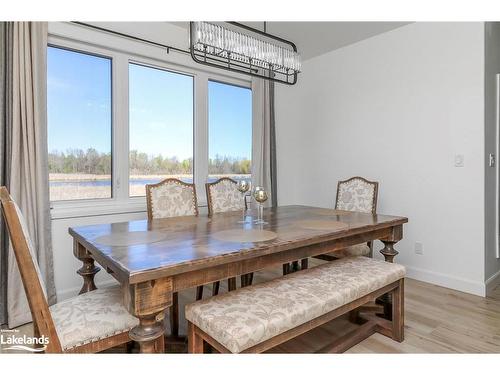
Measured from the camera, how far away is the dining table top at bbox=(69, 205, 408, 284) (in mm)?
1171

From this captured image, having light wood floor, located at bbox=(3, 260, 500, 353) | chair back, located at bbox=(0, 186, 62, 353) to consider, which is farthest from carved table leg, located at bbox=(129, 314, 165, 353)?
light wood floor, located at bbox=(3, 260, 500, 353)

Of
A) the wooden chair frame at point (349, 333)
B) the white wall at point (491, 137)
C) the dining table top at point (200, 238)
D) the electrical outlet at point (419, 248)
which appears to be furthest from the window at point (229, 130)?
the white wall at point (491, 137)

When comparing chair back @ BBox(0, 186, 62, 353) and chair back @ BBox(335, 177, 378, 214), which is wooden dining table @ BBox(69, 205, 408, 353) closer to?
chair back @ BBox(0, 186, 62, 353)

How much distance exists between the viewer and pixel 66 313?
1310 millimetres

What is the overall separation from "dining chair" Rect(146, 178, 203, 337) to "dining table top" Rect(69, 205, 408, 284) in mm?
281

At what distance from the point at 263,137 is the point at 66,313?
3111mm

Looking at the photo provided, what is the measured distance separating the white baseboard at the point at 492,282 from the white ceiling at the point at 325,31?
8.46 feet

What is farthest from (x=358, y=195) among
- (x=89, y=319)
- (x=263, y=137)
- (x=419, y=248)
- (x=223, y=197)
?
(x=89, y=319)

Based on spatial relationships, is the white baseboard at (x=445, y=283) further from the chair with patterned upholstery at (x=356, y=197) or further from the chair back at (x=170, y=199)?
the chair back at (x=170, y=199)

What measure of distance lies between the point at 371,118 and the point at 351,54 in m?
0.81

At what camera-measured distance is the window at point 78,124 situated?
2637 millimetres

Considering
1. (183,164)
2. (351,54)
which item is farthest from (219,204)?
(351,54)

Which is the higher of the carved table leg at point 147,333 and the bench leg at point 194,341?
the carved table leg at point 147,333

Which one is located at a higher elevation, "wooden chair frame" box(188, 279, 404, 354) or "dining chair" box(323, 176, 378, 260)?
"dining chair" box(323, 176, 378, 260)
